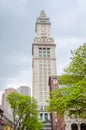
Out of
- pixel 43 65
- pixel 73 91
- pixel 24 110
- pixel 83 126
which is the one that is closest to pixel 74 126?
pixel 83 126

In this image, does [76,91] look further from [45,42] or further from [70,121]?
[45,42]

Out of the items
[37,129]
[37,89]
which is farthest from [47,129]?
[37,129]

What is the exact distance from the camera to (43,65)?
176750 mm

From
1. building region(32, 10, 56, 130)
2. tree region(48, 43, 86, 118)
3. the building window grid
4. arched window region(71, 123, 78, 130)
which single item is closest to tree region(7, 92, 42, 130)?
arched window region(71, 123, 78, 130)

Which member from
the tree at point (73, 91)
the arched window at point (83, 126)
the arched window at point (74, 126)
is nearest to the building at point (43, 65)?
the arched window at point (83, 126)

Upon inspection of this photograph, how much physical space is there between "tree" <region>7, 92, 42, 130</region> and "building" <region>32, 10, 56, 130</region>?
87.7m

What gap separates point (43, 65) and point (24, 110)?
373 ft

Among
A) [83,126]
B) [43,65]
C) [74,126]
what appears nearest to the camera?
[74,126]

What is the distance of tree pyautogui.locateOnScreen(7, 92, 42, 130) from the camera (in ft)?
209

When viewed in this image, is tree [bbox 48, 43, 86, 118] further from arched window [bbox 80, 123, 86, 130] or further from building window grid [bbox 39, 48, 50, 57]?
building window grid [bbox 39, 48, 50, 57]

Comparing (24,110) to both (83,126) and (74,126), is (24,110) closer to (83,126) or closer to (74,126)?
(74,126)

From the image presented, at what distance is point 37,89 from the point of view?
544 feet

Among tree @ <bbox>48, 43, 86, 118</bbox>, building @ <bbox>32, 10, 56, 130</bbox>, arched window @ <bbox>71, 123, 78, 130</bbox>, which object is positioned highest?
building @ <bbox>32, 10, 56, 130</bbox>

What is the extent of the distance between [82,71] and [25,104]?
35.2 meters
